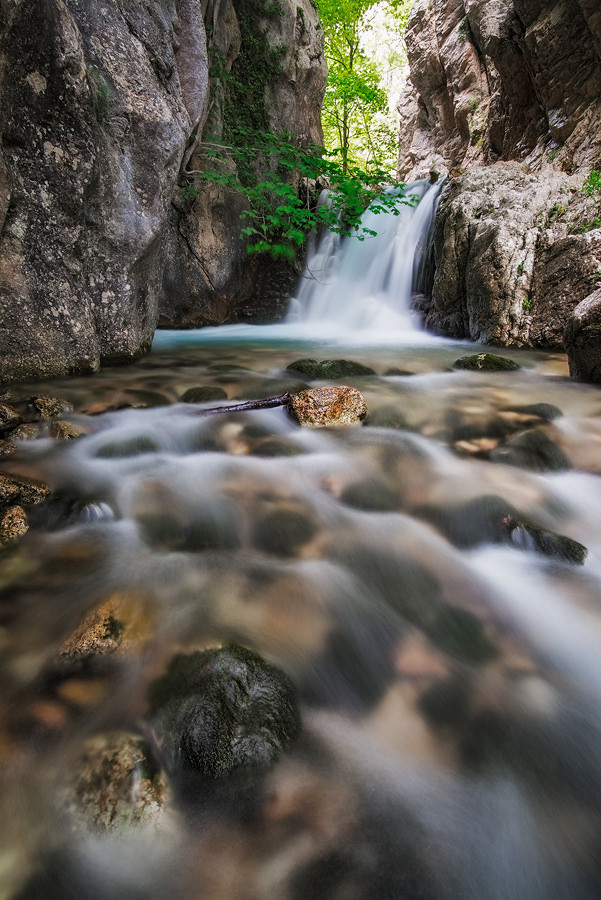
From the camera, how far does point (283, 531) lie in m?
2.54

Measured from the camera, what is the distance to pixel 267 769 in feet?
4.39

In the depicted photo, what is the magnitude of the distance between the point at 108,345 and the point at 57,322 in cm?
73

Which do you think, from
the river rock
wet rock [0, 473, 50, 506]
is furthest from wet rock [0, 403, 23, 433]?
the river rock

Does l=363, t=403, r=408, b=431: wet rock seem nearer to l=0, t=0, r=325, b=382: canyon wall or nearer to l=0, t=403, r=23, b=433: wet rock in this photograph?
l=0, t=403, r=23, b=433: wet rock

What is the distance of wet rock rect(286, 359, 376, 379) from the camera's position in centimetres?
496

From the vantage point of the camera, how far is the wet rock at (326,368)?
4.96 metres

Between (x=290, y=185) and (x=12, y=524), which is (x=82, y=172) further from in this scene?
(x=290, y=185)

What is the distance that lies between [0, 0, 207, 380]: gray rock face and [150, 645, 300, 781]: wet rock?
139 inches

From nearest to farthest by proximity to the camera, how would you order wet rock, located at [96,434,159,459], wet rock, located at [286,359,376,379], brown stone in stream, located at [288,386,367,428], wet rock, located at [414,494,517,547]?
wet rock, located at [414,494,517,547] → wet rock, located at [96,434,159,459] → brown stone in stream, located at [288,386,367,428] → wet rock, located at [286,359,376,379]

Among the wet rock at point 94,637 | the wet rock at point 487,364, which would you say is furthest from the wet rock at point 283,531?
the wet rock at point 487,364

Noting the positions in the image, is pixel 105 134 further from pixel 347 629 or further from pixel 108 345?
pixel 347 629

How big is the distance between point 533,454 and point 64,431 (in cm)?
323

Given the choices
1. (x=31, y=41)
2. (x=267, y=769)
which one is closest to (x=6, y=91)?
(x=31, y=41)

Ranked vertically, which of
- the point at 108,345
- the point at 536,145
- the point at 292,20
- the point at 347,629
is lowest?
the point at 347,629
